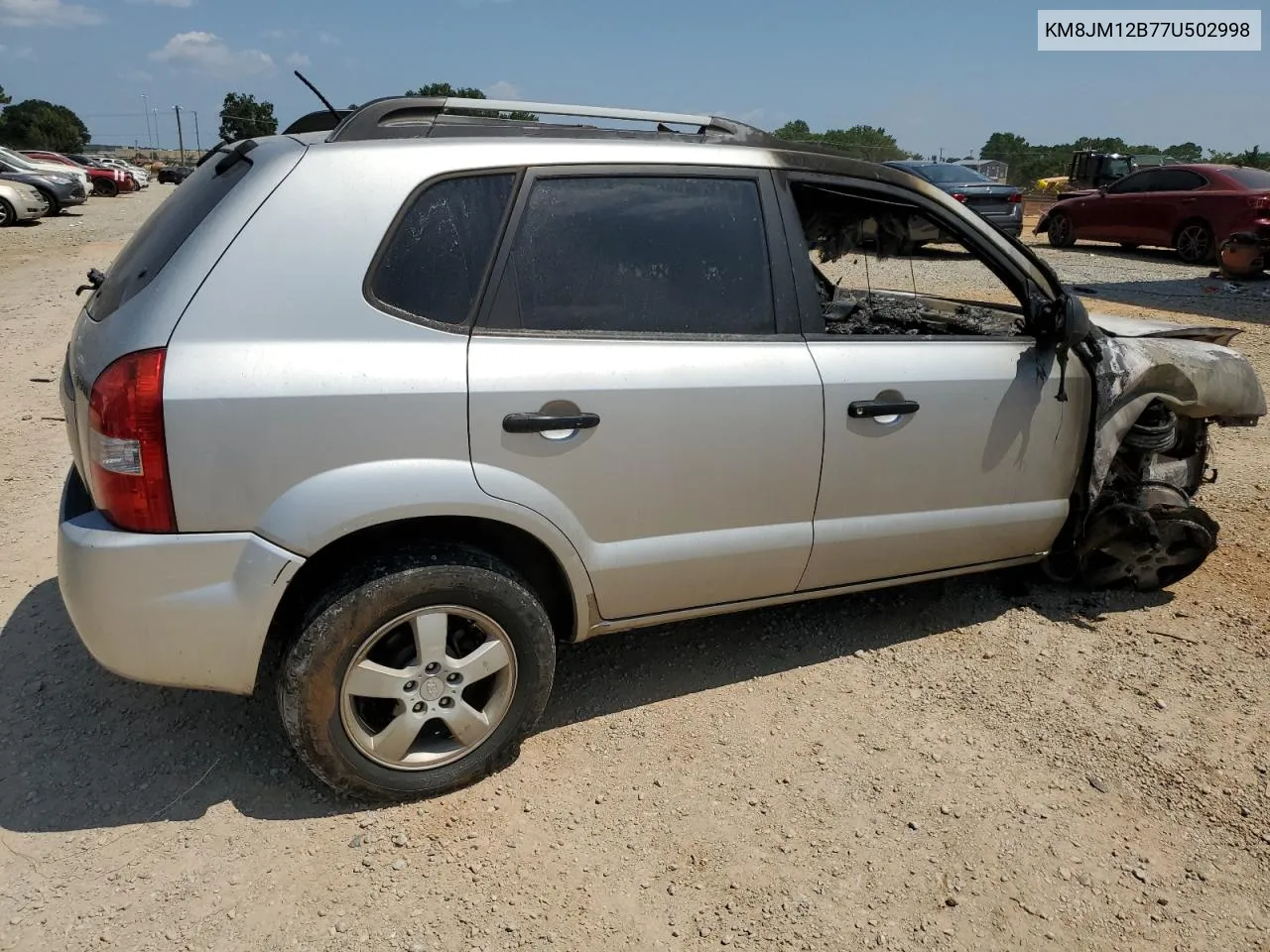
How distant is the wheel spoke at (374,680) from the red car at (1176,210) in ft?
48.6

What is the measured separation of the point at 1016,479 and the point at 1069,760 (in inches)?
40.7

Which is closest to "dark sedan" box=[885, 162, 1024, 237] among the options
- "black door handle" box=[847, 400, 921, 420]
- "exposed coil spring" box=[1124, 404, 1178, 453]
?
"exposed coil spring" box=[1124, 404, 1178, 453]

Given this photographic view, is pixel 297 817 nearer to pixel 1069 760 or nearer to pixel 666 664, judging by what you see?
pixel 666 664

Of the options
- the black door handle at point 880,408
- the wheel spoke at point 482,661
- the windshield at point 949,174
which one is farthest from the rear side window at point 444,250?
the windshield at point 949,174

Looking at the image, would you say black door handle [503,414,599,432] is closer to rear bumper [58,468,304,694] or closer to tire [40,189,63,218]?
rear bumper [58,468,304,694]

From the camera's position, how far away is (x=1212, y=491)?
545 cm

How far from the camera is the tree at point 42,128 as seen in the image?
6856cm

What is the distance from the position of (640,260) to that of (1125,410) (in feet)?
7.13

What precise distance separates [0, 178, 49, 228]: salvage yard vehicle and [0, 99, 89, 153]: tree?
55.1 meters

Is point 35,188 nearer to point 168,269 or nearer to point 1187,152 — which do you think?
point 168,269

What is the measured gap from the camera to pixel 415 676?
8.96 feet

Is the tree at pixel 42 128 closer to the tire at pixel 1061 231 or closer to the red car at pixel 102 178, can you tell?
the red car at pixel 102 178

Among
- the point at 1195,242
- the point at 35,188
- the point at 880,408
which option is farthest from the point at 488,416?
the point at 35,188

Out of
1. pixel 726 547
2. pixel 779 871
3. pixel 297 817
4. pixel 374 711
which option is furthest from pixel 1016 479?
pixel 297 817
